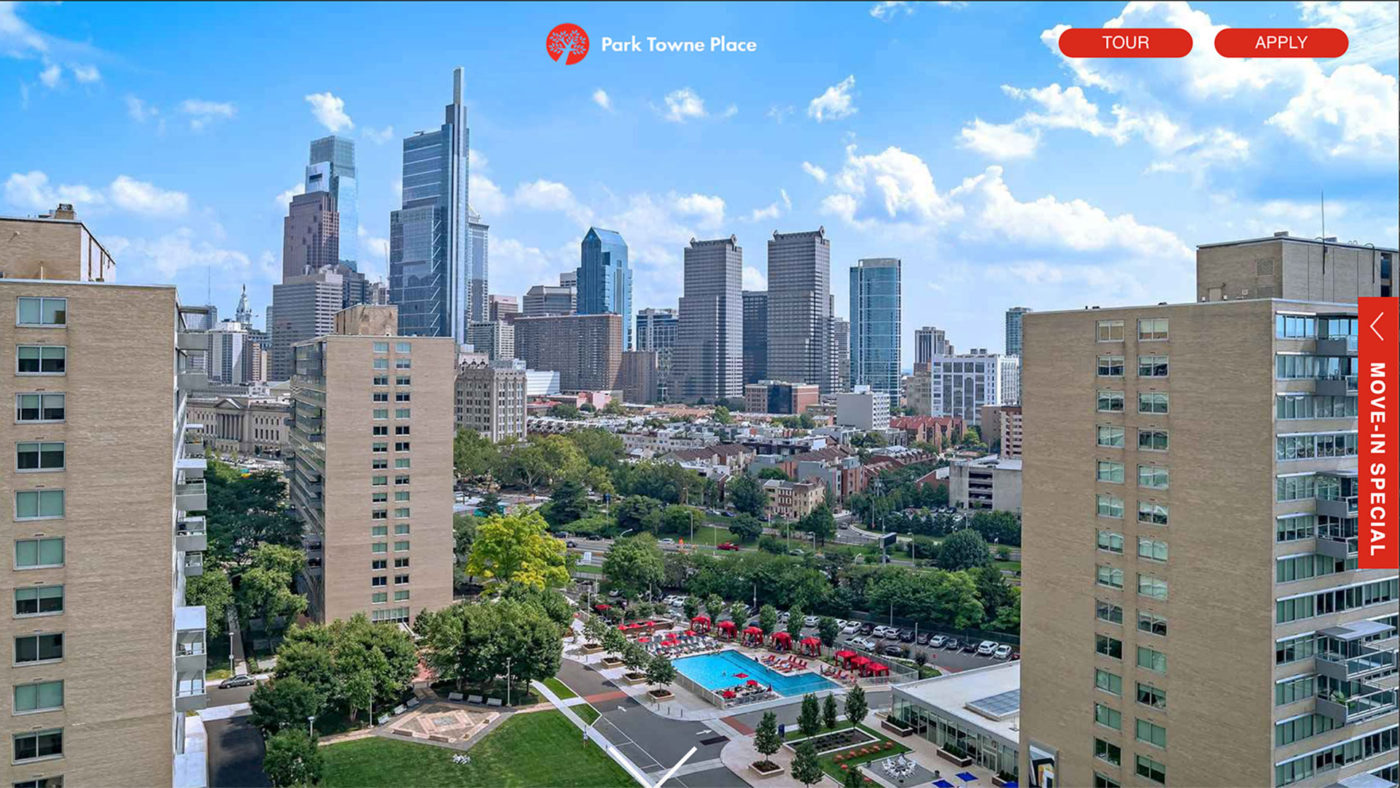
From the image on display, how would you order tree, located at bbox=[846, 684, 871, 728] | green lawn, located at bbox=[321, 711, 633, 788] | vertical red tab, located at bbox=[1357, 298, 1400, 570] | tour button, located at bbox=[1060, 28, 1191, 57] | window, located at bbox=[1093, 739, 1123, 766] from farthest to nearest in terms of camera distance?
tree, located at bbox=[846, 684, 871, 728], green lawn, located at bbox=[321, 711, 633, 788], window, located at bbox=[1093, 739, 1123, 766], vertical red tab, located at bbox=[1357, 298, 1400, 570], tour button, located at bbox=[1060, 28, 1191, 57]

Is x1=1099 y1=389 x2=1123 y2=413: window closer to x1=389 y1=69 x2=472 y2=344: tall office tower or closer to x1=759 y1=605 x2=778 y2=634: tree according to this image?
x1=759 y1=605 x2=778 y2=634: tree

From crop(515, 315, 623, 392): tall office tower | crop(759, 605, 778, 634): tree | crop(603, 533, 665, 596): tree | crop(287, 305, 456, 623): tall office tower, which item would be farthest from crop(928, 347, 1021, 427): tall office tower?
crop(287, 305, 456, 623): tall office tower

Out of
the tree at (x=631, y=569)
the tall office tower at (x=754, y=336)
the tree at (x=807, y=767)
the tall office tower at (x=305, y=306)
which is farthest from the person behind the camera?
the tall office tower at (x=754, y=336)

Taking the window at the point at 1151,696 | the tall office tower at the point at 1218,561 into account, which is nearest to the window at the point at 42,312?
the tall office tower at the point at 1218,561

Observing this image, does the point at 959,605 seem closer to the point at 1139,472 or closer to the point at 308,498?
A: the point at 1139,472

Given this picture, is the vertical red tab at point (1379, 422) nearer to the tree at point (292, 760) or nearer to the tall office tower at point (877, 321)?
the tree at point (292, 760)
